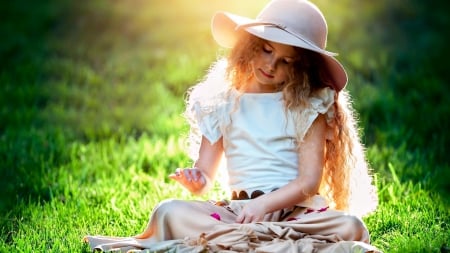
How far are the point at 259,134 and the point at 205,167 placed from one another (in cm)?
32

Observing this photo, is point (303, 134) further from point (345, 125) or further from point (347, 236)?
point (347, 236)

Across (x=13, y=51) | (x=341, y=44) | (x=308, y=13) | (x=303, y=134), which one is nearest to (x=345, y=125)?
(x=303, y=134)

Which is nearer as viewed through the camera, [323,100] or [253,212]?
[253,212]

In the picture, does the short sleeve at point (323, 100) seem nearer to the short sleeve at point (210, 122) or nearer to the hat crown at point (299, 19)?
the hat crown at point (299, 19)

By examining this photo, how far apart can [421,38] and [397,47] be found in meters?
0.53

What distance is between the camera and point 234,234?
394cm

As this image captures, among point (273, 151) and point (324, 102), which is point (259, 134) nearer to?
point (273, 151)

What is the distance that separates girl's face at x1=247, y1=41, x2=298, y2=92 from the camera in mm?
4230

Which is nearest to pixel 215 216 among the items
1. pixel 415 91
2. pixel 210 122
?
pixel 210 122

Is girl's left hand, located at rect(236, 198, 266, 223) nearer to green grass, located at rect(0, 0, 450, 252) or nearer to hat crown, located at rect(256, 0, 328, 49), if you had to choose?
green grass, located at rect(0, 0, 450, 252)

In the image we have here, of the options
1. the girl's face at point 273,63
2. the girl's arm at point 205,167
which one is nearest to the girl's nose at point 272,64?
the girl's face at point 273,63

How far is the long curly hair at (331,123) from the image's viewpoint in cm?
428

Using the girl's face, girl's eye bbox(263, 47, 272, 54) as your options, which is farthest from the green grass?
girl's eye bbox(263, 47, 272, 54)

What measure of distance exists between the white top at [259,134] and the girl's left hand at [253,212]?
0.16 metres
